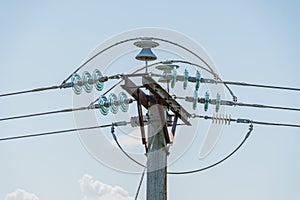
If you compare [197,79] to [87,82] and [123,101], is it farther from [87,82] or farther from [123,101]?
[87,82]

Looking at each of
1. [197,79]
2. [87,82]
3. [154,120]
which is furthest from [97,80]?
[197,79]

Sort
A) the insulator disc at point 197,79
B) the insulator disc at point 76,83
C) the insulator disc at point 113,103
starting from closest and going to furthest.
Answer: the insulator disc at point 76,83 < the insulator disc at point 113,103 < the insulator disc at point 197,79

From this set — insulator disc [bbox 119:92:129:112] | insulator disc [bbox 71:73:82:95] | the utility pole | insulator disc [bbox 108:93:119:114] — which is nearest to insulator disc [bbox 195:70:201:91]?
the utility pole

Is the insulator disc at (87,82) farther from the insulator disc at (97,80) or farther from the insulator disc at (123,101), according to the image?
the insulator disc at (123,101)

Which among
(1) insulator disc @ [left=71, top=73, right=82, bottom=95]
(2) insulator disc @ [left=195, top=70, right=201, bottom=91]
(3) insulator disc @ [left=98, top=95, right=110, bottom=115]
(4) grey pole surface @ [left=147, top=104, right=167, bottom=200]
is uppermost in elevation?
(2) insulator disc @ [left=195, top=70, right=201, bottom=91]

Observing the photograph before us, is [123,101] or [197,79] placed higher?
[197,79]

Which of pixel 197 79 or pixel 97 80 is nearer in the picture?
pixel 97 80

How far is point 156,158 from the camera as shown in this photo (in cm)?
750

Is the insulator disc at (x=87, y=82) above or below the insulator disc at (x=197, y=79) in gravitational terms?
below

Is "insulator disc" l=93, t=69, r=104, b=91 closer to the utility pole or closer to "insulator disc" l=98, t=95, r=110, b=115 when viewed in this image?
"insulator disc" l=98, t=95, r=110, b=115

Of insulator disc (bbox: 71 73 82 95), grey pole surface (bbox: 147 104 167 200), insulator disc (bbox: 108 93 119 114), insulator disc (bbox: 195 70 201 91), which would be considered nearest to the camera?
grey pole surface (bbox: 147 104 167 200)

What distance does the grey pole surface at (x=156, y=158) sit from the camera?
7.36 metres

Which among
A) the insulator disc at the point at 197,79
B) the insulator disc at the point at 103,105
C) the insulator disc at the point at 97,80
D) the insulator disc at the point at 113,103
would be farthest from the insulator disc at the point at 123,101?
the insulator disc at the point at 197,79

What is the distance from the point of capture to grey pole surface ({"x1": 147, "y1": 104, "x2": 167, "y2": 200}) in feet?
24.1
